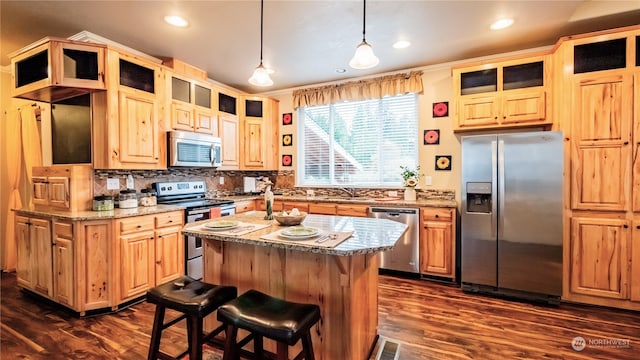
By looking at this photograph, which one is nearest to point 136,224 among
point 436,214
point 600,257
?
point 436,214

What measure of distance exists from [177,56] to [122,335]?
2990 mm

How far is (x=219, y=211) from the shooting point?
146 inches

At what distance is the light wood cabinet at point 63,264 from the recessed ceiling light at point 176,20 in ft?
6.66

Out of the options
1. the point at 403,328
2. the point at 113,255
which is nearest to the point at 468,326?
the point at 403,328

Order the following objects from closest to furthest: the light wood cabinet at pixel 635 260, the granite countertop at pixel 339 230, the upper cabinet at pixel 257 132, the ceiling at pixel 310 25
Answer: the granite countertop at pixel 339 230 < the ceiling at pixel 310 25 < the light wood cabinet at pixel 635 260 < the upper cabinet at pixel 257 132

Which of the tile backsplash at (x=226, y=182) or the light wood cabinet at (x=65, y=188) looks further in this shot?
the tile backsplash at (x=226, y=182)

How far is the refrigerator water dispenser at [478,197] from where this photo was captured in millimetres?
3033

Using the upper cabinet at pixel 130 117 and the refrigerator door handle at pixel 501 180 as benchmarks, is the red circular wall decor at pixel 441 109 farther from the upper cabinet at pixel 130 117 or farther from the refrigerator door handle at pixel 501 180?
the upper cabinet at pixel 130 117

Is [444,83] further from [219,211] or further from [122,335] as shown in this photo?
[122,335]

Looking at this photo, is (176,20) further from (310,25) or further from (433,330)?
(433,330)

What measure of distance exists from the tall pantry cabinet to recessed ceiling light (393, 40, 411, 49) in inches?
57.7

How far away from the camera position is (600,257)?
8.86 ft

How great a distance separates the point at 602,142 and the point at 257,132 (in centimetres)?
414

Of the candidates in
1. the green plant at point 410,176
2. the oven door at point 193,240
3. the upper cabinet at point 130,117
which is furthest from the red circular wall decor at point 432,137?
the upper cabinet at point 130,117
